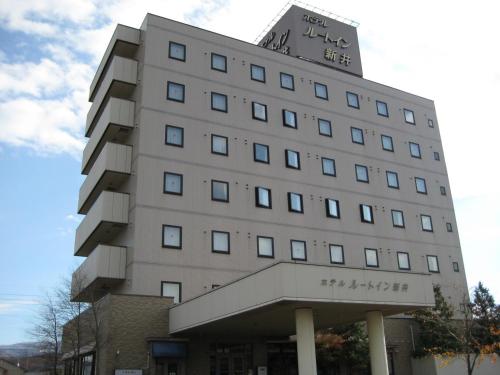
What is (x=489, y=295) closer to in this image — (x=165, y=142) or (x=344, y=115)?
(x=344, y=115)

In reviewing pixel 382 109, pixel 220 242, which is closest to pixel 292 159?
pixel 220 242

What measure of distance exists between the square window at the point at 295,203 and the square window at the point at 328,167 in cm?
294

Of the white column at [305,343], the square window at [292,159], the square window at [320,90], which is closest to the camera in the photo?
the white column at [305,343]

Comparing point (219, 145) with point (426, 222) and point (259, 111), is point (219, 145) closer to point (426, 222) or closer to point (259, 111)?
point (259, 111)

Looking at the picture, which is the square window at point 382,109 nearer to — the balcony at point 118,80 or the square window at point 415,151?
the square window at point 415,151

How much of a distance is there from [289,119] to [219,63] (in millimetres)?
5397

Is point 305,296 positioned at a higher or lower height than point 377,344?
higher

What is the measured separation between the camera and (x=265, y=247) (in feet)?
96.2

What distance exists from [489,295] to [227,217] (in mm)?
16209

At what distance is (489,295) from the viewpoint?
31922 mm

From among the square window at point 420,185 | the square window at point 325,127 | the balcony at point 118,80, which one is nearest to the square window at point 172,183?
the balcony at point 118,80

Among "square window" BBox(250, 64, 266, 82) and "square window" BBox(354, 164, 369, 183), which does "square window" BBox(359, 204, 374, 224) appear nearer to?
"square window" BBox(354, 164, 369, 183)

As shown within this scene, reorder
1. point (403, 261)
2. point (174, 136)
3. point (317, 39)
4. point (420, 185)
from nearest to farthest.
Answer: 1. point (174, 136)
2. point (403, 261)
3. point (420, 185)
4. point (317, 39)

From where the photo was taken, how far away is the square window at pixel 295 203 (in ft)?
102
